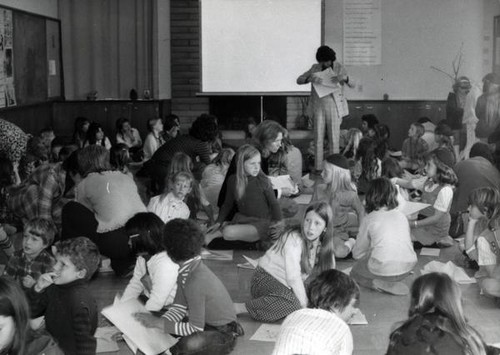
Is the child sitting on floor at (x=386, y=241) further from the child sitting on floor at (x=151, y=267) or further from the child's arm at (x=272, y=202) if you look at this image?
the child sitting on floor at (x=151, y=267)

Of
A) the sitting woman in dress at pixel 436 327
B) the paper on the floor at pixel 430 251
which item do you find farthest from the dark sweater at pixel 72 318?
the paper on the floor at pixel 430 251

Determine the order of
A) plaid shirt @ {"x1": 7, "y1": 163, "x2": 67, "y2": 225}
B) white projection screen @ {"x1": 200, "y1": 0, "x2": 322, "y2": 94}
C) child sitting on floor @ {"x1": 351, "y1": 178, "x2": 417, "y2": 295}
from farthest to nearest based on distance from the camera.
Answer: white projection screen @ {"x1": 200, "y1": 0, "x2": 322, "y2": 94} < plaid shirt @ {"x1": 7, "y1": 163, "x2": 67, "y2": 225} < child sitting on floor @ {"x1": 351, "y1": 178, "x2": 417, "y2": 295}

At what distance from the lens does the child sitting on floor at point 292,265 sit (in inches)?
167

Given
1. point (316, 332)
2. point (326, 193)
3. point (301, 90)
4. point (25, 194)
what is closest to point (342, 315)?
point (316, 332)

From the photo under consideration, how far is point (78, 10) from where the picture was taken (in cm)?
1177

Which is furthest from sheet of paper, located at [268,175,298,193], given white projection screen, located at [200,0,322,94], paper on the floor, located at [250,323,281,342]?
white projection screen, located at [200,0,322,94]

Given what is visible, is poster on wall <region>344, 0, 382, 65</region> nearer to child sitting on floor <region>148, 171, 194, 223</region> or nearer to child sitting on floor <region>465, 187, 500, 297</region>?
child sitting on floor <region>148, 171, 194, 223</region>

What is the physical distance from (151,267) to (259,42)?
7863 mm

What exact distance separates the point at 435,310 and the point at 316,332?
414 mm

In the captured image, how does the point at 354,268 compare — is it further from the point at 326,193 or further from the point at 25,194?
the point at 25,194

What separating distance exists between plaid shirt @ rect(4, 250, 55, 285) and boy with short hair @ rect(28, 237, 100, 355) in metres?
0.56

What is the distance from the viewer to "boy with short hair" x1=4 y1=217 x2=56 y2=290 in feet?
13.5

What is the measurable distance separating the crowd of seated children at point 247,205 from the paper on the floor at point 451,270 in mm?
1227

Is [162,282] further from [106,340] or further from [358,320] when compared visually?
[358,320]
